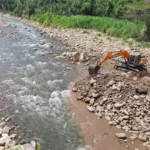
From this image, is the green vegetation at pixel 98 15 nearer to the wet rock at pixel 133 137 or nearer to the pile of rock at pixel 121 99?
the pile of rock at pixel 121 99

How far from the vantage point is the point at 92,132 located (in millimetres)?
8672

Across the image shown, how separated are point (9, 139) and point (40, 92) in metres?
4.21

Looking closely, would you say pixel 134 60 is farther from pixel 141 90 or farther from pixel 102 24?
pixel 102 24

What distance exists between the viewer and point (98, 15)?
35.9m

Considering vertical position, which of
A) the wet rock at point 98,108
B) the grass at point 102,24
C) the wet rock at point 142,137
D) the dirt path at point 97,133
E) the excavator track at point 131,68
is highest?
the grass at point 102,24

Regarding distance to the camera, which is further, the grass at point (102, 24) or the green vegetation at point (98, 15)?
the green vegetation at point (98, 15)

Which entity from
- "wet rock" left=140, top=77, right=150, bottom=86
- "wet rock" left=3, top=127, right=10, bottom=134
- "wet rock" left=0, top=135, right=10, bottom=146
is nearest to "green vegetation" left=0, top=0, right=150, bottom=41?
"wet rock" left=140, top=77, right=150, bottom=86

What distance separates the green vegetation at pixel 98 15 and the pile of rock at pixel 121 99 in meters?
11.2

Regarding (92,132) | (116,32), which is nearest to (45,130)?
(92,132)

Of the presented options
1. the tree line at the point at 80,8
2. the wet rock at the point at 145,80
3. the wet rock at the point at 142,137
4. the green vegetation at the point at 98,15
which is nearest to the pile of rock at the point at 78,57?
the wet rock at the point at 145,80

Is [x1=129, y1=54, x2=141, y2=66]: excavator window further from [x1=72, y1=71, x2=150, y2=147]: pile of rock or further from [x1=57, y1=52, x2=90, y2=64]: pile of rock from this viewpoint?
[x1=57, y1=52, x2=90, y2=64]: pile of rock

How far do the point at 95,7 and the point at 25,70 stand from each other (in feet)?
82.9

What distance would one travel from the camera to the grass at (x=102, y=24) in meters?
22.6

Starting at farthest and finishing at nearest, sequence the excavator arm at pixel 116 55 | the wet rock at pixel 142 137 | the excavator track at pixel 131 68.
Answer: the excavator track at pixel 131 68 → the excavator arm at pixel 116 55 → the wet rock at pixel 142 137
